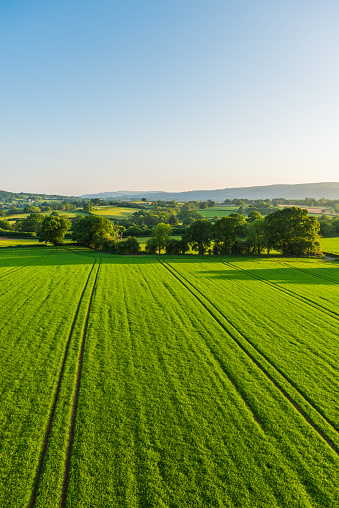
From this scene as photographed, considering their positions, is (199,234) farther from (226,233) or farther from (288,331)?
(288,331)

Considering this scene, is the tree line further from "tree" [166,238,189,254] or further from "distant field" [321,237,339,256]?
"distant field" [321,237,339,256]

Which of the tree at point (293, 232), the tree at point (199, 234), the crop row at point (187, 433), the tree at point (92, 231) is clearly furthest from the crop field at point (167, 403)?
the tree at point (92, 231)

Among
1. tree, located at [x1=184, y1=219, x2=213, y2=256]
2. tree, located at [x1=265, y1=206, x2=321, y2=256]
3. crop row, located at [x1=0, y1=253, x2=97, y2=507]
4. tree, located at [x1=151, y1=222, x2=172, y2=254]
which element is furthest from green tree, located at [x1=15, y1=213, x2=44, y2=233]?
tree, located at [x1=265, y1=206, x2=321, y2=256]

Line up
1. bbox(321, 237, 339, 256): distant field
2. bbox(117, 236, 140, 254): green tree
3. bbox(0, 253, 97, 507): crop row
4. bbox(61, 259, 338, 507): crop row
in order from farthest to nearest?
bbox(321, 237, 339, 256): distant field
bbox(117, 236, 140, 254): green tree
bbox(0, 253, 97, 507): crop row
bbox(61, 259, 338, 507): crop row

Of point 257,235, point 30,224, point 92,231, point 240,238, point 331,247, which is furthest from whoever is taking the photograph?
point 30,224

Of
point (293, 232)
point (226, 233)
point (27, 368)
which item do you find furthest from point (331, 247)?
point (27, 368)

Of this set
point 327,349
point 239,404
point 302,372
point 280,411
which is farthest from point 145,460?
point 327,349

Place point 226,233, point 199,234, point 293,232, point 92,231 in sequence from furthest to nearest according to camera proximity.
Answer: point 92,231, point 199,234, point 226,233, point 293,232
